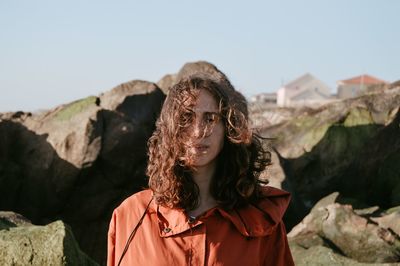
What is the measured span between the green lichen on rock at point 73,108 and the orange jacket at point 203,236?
8679 millimetres

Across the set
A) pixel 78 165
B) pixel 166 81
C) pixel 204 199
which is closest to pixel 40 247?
pixel 204 199

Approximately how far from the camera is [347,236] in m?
8.01

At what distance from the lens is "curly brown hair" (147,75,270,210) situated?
3145 mm

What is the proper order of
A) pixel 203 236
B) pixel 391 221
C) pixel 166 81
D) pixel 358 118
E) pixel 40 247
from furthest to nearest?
pixel 166 81
pixel 358 118
pixel 391 221
pixel 40 247
pixel 203 236

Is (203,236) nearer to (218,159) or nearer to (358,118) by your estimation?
(218,159)

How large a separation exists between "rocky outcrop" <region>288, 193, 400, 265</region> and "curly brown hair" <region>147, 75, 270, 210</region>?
4.26 meters

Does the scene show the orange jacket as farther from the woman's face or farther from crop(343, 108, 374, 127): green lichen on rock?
crop(343, 108, 374, 127): green lichen on rock

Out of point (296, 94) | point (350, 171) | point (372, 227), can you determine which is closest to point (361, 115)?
point (350, 171)

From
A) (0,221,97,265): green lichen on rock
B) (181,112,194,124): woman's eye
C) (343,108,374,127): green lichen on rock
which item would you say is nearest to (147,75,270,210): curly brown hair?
(181,112,194,124): woman's eye

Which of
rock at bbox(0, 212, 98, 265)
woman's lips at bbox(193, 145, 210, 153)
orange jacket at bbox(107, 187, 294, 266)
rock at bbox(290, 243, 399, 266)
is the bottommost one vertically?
rock at bbox(290, 243, 399, 266)

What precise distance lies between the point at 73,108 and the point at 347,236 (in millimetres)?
5921

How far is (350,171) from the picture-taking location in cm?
1316

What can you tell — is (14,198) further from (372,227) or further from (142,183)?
(372,227)

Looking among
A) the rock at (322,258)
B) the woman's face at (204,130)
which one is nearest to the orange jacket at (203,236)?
the woman's face at (204,130)
